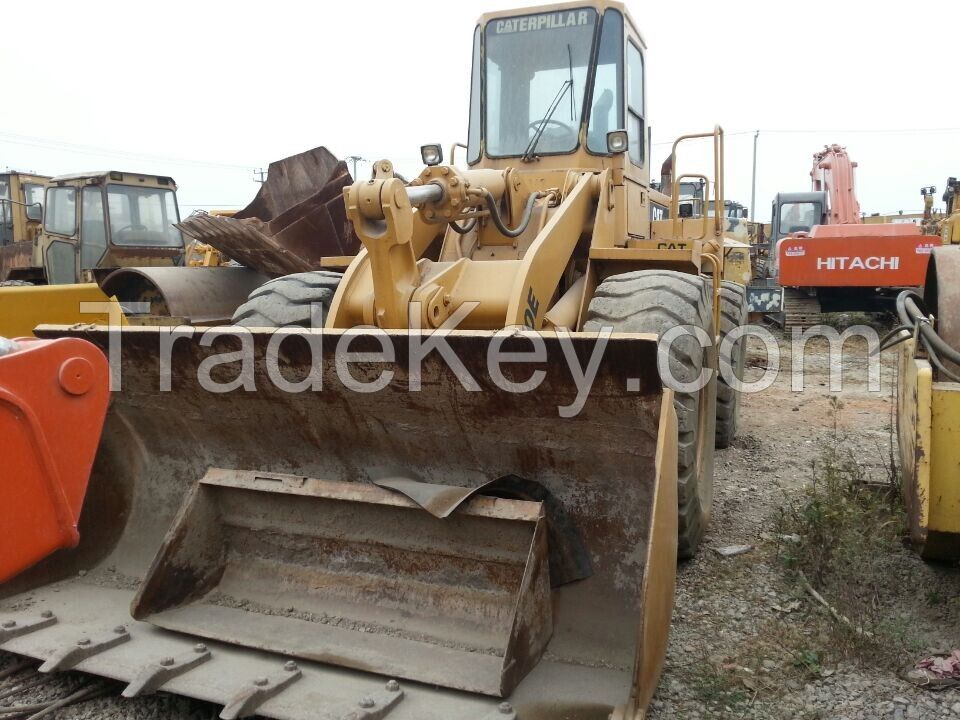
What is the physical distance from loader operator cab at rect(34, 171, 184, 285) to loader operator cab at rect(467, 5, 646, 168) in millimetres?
7688

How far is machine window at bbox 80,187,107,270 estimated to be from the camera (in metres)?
11.3

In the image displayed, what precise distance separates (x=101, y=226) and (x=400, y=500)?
9.93m

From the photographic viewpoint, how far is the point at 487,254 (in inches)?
187

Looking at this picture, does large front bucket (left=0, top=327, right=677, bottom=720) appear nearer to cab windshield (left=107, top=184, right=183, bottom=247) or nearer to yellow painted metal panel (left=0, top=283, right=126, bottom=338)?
yellow painted metal panel (left=0, top=283, right=126, bottom=338)

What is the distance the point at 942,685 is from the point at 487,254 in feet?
9.92

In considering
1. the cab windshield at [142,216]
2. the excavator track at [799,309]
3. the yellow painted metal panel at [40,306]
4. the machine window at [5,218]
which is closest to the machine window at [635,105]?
the yellow painted metal panel at [40,306]

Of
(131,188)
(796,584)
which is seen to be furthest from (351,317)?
(131,188)

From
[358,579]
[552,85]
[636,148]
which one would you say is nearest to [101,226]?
[552,85]

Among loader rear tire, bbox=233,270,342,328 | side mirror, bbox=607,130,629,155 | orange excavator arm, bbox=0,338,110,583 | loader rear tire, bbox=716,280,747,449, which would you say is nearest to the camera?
orange excavator arm, bbox=0,338,110,583

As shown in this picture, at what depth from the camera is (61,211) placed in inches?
457

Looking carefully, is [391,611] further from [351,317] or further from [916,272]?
[916,272]

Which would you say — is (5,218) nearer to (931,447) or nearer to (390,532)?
(390,532)

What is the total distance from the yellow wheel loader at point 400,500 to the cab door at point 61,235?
896 cm

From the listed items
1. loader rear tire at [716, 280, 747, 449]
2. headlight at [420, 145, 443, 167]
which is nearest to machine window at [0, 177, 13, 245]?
headlight at [420, 145, 443, 167]
